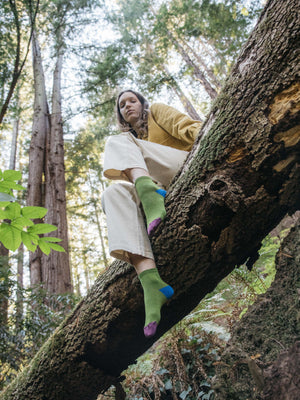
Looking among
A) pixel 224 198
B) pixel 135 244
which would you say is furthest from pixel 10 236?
pixel 224 198

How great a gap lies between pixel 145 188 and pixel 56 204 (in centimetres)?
524

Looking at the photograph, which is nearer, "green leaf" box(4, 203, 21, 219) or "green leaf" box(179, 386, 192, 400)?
"green leaf" box(4, 203, 21, 219)

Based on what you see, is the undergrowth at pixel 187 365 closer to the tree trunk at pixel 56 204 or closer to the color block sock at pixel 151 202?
the color block sock at pixel 151 202

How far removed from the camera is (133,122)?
107 inches

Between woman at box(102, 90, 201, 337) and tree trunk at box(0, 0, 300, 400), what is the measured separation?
0.11 meters

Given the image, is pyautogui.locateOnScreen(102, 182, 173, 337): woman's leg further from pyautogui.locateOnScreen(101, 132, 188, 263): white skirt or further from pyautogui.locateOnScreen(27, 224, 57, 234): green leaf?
pyautogui.locateOnScreen(27, 224, 57, 234): green leaf

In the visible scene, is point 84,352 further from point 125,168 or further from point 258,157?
point 258,157

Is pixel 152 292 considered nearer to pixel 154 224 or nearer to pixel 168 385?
pixel 154 224

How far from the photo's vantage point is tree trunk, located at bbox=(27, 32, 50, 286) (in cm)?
560

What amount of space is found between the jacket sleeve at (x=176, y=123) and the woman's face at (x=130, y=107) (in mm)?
289

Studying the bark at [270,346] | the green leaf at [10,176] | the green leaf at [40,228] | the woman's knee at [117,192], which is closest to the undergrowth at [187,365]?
the bark at [270,346]

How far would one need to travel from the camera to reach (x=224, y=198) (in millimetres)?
1355

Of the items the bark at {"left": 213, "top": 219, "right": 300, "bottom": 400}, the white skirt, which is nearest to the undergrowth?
the bark at {"left": 213, "top": 219, "right": 300, "bottom": 400}

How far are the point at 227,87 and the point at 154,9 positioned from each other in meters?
19.9
